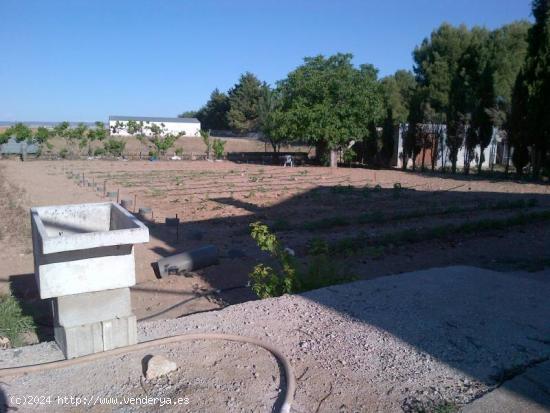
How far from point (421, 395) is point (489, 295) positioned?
7.46ft

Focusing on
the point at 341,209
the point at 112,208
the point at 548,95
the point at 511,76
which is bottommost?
the point at 341,209

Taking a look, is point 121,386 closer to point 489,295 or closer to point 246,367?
point 246,367

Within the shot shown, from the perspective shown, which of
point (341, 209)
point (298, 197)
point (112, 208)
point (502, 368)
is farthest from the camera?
point (298, 197)

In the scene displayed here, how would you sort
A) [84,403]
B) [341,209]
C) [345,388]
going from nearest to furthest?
[84,403], [345,388], [341,209]

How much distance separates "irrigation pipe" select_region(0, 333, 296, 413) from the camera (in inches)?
125

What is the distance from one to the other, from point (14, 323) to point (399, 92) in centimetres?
4049

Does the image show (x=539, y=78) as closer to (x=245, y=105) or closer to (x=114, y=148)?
(x=114, y=148)

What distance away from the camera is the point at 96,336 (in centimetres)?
377

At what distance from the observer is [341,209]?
46.9ft

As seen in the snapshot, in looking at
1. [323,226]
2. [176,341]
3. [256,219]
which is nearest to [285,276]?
[176,341]

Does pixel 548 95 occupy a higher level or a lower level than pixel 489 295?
higher

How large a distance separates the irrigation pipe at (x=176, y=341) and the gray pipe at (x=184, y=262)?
3.70 m

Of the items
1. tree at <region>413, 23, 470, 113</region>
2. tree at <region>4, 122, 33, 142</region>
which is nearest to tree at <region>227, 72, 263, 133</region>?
tree at <region>413, 23, 470, 113</region>

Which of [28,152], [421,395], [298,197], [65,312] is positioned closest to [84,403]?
[65,312]
